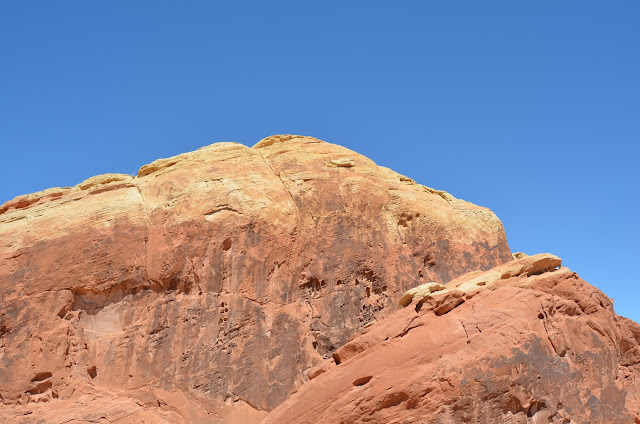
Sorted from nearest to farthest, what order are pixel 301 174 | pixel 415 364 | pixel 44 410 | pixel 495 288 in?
pixel 415 364
pixel 495 288
pixel 44 410
pixel 301 174

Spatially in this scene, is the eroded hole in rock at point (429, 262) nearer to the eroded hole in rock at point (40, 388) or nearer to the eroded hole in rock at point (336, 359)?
the eroded hole in rock at point (336, 359)

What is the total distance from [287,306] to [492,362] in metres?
10.5

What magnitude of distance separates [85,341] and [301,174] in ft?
37.5

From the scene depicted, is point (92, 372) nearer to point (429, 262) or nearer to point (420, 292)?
point (420, 292)

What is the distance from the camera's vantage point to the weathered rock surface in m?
22.0

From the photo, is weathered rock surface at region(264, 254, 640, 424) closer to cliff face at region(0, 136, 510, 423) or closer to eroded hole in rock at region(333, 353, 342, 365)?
eroded hole in rock at region(333, 353, 342, 365)

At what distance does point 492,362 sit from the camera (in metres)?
22.3

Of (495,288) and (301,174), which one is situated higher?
(301,174)

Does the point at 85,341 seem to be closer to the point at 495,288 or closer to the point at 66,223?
the point at 66,223

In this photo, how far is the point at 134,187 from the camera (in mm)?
33906

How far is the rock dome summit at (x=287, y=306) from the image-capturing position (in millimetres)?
23031

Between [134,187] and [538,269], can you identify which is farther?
[134,187]

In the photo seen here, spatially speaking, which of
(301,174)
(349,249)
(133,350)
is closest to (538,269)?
(349,249)

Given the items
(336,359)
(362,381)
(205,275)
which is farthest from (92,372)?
(362,381)
